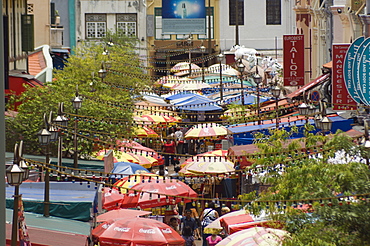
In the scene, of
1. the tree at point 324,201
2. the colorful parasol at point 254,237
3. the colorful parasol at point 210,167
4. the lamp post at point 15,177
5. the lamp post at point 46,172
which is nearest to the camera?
the tree at point 324,201

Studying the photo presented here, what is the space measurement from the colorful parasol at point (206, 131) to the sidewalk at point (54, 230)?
1318cm

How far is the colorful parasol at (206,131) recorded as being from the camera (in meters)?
28.0

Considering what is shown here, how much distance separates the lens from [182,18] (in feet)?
231

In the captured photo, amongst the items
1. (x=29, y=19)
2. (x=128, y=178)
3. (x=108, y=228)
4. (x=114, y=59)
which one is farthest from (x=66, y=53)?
(x=108, y=228)

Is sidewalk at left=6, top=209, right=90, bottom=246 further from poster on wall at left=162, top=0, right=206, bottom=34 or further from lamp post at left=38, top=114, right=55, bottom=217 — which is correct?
poster on wall at left=162, top=0, right=206, bottom=34

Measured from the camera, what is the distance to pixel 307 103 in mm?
21906

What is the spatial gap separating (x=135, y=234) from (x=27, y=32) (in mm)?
14373

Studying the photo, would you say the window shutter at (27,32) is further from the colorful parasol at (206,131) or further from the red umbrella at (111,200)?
the red umbrella at (111,200)

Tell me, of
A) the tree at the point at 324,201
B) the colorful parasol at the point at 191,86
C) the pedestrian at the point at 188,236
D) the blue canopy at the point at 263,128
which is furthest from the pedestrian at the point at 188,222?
the colorful parasol at the point at 191,86

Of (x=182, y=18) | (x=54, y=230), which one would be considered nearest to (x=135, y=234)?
(x=54, y=230)

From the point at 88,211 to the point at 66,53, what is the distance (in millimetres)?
34340

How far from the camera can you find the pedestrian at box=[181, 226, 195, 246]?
17.4 metres

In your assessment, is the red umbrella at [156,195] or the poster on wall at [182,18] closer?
the red umbrella at [156,195]

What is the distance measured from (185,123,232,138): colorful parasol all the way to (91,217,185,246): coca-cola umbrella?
39.0ft
